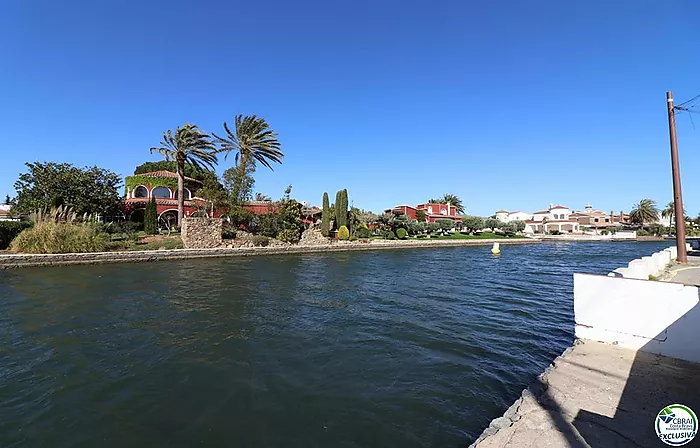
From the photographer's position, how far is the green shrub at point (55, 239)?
1717 cm

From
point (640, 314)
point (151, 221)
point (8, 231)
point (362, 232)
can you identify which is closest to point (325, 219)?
point (362, 232)

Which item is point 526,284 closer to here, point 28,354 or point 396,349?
point 396,349

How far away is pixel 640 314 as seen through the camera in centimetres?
452

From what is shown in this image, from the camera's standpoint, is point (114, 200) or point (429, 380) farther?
point (114, 200)

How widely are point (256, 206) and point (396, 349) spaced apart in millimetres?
29616

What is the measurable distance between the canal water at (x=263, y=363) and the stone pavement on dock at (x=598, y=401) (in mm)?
780

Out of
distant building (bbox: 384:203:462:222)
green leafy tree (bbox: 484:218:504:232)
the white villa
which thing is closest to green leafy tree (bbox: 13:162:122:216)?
distant building (bbox: 384:203:462:222)

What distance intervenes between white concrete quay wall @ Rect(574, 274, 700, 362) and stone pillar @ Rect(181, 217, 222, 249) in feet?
76.7

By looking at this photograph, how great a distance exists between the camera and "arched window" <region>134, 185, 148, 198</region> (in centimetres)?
3288

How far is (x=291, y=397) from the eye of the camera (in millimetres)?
4379

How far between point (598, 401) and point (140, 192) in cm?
3836

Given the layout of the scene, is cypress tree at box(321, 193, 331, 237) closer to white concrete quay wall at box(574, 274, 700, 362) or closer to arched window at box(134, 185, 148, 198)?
arched window at box(134, 185, 148, 198)

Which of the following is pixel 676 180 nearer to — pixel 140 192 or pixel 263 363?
pixel 263 363

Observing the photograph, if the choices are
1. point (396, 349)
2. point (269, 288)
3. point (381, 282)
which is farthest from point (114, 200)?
point (396, 349)
